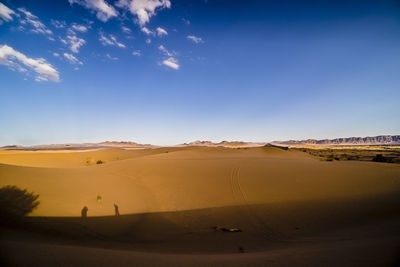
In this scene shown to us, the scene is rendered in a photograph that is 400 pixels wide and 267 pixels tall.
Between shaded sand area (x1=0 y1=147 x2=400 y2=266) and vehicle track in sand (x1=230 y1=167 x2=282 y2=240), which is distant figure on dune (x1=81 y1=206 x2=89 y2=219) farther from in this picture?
vehicle track in sand (x1=230 y1=167 x2=282 y2=240)

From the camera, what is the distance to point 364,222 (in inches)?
280

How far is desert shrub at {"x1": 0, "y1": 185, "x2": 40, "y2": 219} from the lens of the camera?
6906 millimetres

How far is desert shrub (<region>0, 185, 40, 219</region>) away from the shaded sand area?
0.34 meters

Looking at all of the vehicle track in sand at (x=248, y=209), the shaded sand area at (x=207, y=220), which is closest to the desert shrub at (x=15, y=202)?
the shaded sand area at (x=207, y=220)

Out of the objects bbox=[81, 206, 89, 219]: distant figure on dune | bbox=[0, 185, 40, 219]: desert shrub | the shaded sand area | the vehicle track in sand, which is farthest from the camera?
bbox=[81, 206, 89, 219]: distant figure on dune

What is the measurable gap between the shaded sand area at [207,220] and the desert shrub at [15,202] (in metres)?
0.34

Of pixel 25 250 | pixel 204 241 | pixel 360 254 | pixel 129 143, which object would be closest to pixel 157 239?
pixel 204 241

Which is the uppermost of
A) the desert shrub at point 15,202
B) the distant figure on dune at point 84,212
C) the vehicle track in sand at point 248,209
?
the desert shrub at point 15,202

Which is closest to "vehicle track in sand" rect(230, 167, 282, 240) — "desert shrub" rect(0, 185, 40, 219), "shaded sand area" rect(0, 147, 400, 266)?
"shaded sand area" rect(0, 147, 400, 266)

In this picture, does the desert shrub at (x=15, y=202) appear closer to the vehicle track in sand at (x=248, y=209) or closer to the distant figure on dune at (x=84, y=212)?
the distant figure on dune at (x=84, y=212)

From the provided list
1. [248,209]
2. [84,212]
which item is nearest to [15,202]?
[84,212]

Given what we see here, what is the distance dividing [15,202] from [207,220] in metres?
8.37

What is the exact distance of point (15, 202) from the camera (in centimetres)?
764

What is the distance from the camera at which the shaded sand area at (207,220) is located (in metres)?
3.81
